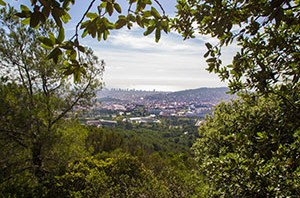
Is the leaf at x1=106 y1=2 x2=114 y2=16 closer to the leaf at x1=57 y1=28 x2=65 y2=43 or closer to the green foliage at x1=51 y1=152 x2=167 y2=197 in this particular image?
the leaf at x1=57 y1=28 x2=65 y2=43

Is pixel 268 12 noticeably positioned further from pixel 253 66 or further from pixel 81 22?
pixel 81 22

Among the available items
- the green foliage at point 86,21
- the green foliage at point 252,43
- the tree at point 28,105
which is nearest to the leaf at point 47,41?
the green foliage at point 86,21

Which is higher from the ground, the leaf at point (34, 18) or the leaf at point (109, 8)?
the leaf at point (109, 8)

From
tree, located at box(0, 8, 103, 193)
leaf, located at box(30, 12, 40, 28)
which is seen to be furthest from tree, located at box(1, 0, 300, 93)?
tree, located at box(0, 8, 103, 193)

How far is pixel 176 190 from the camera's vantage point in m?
9.23

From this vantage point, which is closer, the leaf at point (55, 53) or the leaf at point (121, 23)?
the leaf at point (55, 53)

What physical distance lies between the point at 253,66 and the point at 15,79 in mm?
8643

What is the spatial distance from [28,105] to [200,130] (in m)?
7.41

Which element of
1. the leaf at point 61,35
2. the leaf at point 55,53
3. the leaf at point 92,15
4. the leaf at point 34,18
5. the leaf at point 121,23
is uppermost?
the leaf at point 92,15

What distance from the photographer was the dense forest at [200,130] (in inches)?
56.0

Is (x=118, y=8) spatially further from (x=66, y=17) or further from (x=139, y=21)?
(x=66, y=17)

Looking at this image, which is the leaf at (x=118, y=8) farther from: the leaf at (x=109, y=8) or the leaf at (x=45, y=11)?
the leaf at (x=45, y=11)

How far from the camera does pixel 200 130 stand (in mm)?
11828

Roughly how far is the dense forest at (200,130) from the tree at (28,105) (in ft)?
0.11
